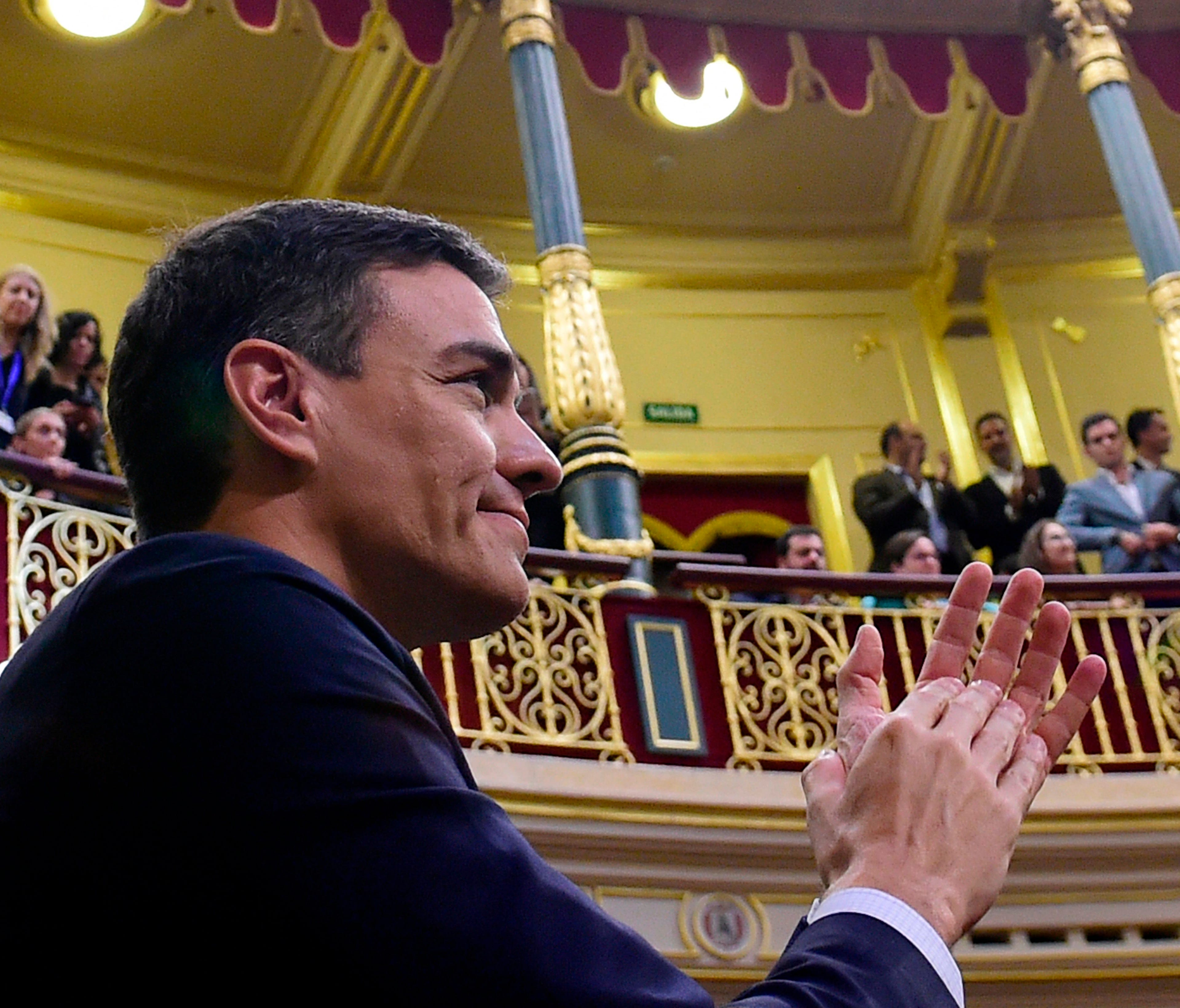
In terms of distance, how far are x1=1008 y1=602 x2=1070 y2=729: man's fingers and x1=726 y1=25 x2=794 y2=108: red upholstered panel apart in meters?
7.88

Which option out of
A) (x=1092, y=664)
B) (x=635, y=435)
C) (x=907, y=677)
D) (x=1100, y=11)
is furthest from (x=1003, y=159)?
(x=1092, y=664)

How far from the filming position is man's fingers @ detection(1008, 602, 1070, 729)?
52.7 inches

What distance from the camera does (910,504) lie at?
8.08 metres

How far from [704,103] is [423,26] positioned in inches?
80.3

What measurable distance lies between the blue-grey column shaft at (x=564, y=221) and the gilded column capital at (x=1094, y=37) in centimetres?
258

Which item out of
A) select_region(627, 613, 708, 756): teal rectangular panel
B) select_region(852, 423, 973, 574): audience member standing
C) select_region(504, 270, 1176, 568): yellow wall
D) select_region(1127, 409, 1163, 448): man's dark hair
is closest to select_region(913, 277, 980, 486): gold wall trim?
select_region(504, 270, 1176, 568): yellow wall

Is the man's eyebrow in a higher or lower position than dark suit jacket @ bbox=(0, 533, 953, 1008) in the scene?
higher

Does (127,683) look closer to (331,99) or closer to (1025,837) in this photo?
(1025,837)

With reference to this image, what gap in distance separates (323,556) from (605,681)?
17.0 ft

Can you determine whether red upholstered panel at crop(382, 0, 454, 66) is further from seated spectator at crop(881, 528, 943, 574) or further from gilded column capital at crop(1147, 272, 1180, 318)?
gilded column capital at crop(1147, 272, 1180, 318)

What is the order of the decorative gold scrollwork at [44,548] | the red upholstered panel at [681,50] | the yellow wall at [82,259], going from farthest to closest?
the yellow wall at [82,259] < the red upholstered panel at [681,50] < the decorative gold scrollwork at [44,548]

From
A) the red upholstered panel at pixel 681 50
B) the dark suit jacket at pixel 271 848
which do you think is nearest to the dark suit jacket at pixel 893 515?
the red upholstered panel at pixel 681 50

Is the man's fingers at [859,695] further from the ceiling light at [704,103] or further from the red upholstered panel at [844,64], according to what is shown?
the ceiling light at [704,103]

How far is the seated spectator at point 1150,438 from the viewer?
8.31 metres
